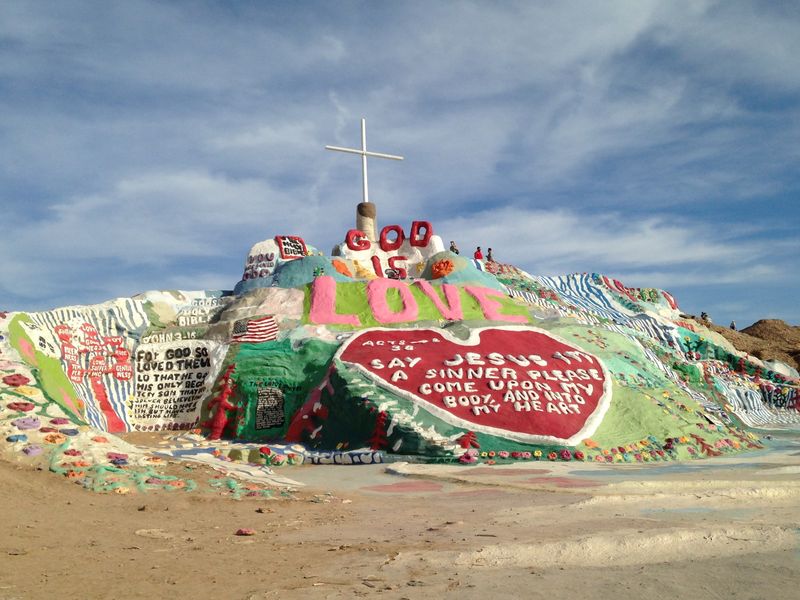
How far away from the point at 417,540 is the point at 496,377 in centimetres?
789

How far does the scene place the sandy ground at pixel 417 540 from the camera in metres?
3.98

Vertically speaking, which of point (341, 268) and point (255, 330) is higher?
point (341, 268)

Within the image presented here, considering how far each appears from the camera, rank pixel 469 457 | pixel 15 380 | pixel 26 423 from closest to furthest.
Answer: pixel 26 423, pixel 15 380, pixel 469 457

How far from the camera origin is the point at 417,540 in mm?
5480

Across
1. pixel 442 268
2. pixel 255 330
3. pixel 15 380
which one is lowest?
pixel 15 380

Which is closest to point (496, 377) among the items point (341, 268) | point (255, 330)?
point (255, 330)

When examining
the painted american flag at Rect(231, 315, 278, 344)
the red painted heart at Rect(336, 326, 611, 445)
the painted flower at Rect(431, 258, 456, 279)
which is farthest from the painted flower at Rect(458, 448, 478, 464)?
the painted flower at Rect(431, 258, 456, 279)

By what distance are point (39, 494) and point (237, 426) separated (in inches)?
310

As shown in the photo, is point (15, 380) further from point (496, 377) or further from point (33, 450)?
point (496, 377)

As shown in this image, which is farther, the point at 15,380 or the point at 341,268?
the point at 341,268

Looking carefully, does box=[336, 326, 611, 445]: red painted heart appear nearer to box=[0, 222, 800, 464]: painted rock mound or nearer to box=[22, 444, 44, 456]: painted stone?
box=[0, 222, 800, 464]: painted rock mound

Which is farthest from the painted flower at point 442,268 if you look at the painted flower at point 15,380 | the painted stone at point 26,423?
the painted stone at point 26,423

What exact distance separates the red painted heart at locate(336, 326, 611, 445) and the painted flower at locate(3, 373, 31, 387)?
6003mm

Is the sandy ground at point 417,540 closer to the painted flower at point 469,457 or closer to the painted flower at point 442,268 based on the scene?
the painted flower at point 469,457
